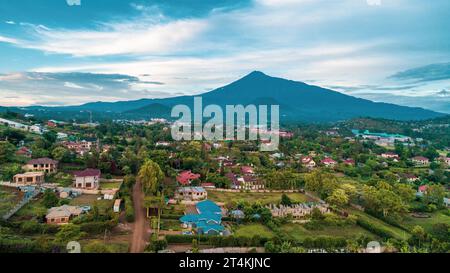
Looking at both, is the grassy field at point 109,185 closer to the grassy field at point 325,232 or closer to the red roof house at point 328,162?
the grassy field at point 325,232

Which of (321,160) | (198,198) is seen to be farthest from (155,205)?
(321,160)

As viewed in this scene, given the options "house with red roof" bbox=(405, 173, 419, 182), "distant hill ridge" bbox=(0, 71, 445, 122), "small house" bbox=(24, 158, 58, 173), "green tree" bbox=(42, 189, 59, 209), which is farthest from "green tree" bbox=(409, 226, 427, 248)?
"distant hill ridge" bbox=(0, 71, 445, 122)

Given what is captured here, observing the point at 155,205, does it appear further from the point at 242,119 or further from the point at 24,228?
the point at 242,119

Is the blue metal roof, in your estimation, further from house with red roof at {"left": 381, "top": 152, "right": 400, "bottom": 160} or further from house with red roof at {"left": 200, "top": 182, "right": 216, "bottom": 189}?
house with red roof at {"left": 381, "top": 152, "right": 400, "bottom": 160}
